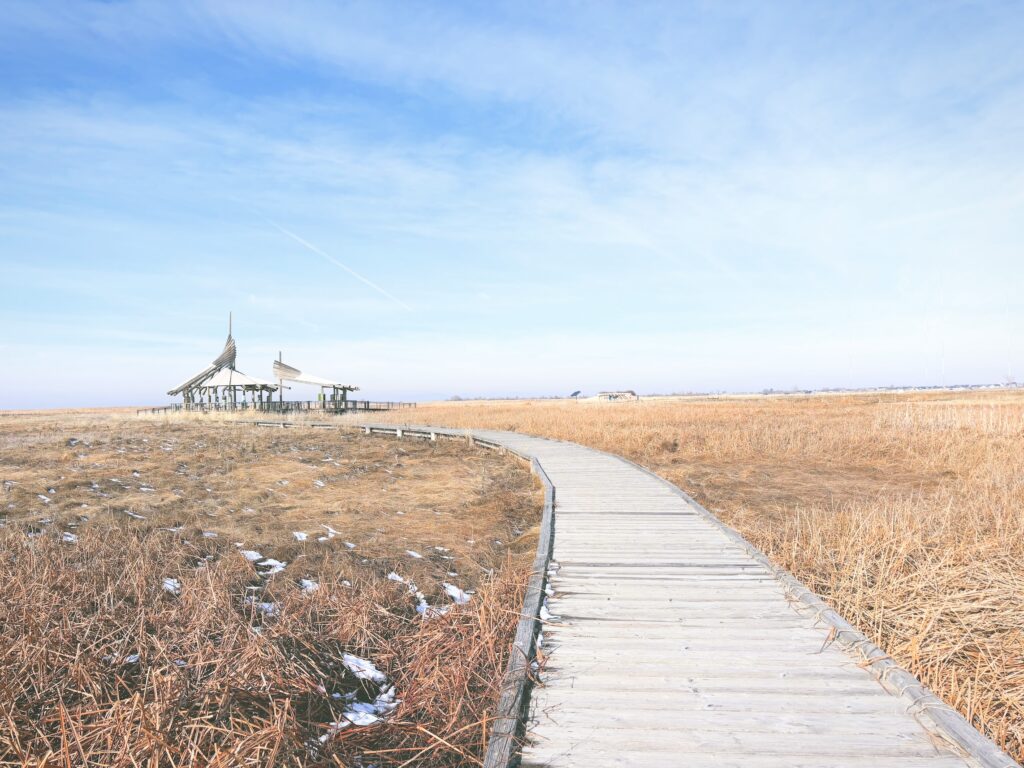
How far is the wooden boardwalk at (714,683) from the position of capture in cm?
275

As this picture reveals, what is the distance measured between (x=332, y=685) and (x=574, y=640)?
180 centimetres

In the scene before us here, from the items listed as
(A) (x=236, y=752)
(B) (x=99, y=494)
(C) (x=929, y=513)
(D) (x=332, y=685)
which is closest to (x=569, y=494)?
(C) (x=929, y=513)

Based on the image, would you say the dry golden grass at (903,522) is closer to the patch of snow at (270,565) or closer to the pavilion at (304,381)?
the patch of snow at (270,565)

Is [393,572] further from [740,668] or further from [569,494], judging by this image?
[740,668]

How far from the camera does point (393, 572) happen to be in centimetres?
688

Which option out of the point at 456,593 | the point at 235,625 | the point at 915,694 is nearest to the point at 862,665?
the point at 915,694

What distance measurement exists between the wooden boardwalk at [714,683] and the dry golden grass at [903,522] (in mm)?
639

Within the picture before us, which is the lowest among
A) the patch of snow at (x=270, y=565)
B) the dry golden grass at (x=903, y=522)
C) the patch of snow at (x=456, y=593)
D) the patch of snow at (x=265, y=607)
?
the patch of snow at (x=456, y=593)

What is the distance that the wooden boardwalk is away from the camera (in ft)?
9.01

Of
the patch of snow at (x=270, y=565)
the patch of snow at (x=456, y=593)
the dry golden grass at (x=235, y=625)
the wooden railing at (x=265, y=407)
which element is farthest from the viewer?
the wooden railing at (x=265, y=407)

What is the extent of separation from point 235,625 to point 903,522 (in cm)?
716

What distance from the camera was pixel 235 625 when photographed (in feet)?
14.8

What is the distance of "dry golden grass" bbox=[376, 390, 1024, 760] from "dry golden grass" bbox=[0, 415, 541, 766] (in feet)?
9.89

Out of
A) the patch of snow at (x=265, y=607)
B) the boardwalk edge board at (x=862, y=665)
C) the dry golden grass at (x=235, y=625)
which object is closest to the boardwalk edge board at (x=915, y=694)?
the boardwalk edge board at (x=862, y=665)
